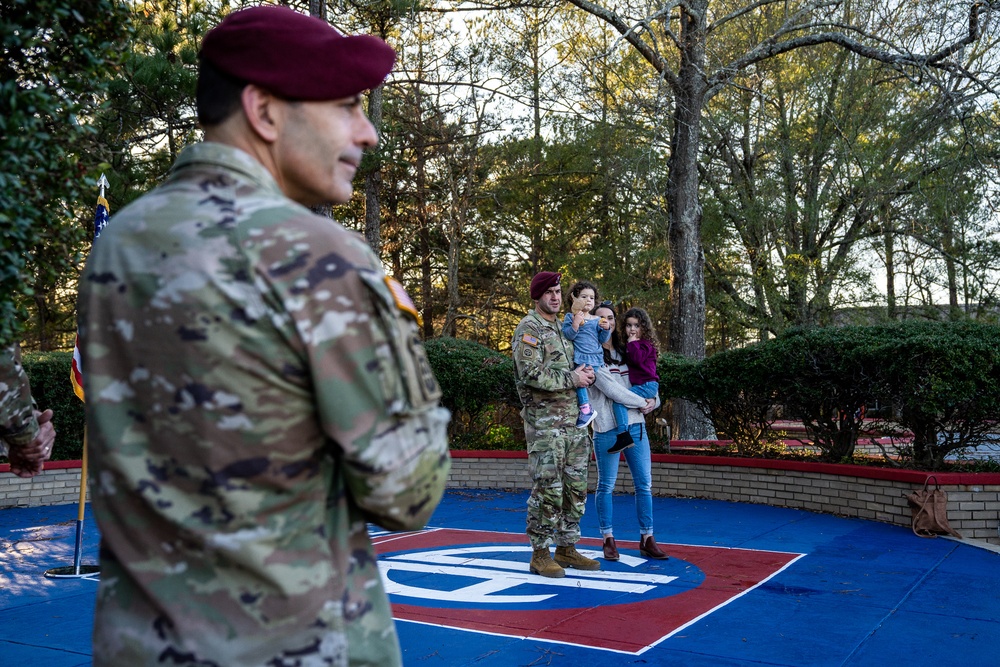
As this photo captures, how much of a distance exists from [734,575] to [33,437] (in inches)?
195

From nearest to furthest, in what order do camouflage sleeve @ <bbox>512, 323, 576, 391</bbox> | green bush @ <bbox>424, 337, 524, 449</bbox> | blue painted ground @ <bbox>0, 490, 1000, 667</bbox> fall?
blue painted ground @ <bbox>0, 490, 1000, 667</bbox>
camouflage sleeve @ <bbox>512, 323, 576, 391</bbox>
green bush @ <bbox>424, 337, 524, 449</bbox>

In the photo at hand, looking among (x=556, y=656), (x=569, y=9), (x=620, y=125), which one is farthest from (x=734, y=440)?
(x=569, y=9)

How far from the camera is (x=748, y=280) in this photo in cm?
1934

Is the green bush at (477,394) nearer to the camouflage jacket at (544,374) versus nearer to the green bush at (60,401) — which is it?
the green bush at (60,401)

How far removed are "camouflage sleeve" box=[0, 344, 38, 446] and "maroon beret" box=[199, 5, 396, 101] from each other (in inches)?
79.3

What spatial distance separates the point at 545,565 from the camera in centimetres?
633

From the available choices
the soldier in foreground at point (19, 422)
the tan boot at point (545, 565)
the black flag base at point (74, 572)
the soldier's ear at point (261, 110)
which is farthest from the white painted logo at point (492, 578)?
the soldier's ear at point (261, 110)

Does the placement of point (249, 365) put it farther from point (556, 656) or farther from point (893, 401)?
point (893, 401)

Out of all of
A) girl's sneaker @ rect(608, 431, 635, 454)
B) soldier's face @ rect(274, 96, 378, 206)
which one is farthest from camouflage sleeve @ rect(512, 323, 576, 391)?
soldier's face @ rect(274, 96, 378, 206)

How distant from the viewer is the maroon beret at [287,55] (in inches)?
56.1

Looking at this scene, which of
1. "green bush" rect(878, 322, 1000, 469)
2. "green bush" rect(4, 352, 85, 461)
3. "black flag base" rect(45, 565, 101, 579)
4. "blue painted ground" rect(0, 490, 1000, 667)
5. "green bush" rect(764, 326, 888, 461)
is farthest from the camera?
"green bush" rect(4, 352, 85, 461)

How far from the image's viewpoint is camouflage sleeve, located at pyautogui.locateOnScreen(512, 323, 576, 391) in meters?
6.40

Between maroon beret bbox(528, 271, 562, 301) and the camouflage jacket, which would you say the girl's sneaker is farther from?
maroon beret bbox(528, 271, 562, 301)

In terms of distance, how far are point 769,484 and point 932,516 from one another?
2285 mm
